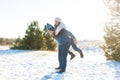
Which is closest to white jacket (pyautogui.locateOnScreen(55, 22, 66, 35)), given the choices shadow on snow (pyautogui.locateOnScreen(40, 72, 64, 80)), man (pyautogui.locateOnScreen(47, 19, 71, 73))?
man (pyautogui.locateOnScreen(47, 19, 71, 73))

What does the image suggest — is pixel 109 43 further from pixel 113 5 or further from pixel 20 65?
pixel 20 65

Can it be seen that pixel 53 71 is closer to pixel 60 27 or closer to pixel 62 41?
pixel 62 41

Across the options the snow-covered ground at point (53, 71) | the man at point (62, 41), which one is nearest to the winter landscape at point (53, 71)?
the snow-covered ground at point (53, 71)

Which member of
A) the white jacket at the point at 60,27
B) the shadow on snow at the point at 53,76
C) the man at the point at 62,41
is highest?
the white jacket at the point at 60,27

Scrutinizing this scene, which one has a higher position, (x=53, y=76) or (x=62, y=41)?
(x=62, y=41)

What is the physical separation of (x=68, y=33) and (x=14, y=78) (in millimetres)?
2997

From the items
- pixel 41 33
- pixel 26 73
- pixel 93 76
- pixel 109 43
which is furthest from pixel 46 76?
pixel 41 33

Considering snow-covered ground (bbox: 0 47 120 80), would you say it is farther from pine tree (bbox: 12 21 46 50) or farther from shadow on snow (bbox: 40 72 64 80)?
pine tree (bbox: 12 21 46 50)

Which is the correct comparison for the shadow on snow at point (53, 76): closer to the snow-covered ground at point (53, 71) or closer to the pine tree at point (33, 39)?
the snow-covered ground at point (53, 71)

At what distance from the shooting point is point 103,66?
16.2 meters

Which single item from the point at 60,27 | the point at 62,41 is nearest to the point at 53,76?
the point at 62,41

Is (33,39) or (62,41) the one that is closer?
(62,41)

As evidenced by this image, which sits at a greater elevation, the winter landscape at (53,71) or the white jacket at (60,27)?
the white jacket at (60,27)

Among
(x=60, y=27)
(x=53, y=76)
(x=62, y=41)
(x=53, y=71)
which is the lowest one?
(x=53, y=76)
